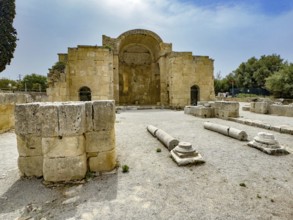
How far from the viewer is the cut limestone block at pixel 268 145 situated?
4.24 m

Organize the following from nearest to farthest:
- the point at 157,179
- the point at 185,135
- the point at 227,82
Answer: the point at 157,179 < the point at 185,135 < the point at 227,82

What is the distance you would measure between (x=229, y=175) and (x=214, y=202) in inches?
36.3

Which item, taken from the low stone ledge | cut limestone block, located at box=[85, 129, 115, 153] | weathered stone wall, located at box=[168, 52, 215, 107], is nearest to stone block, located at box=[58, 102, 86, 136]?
cut limestone block, located at box=[85, 129, 115, 153]

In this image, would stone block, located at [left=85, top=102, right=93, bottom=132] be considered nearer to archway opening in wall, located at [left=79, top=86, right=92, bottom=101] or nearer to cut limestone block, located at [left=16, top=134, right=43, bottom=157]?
cut limestone block, located at [left=16, top=134, right=43, bottom=157]

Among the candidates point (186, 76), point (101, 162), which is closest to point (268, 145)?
point (101, 162)

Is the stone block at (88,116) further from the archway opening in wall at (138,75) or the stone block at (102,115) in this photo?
the archway opening in wall at (138,75)

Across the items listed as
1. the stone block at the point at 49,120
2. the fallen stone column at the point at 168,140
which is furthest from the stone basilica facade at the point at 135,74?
the stone block at the point at 49,120

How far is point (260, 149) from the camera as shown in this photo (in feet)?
14.6

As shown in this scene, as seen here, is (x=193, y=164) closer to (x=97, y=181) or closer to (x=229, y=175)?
(x=229, y=175)

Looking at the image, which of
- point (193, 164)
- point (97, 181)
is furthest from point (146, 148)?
point (97, 181)

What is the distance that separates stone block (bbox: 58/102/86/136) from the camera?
3.27 meters

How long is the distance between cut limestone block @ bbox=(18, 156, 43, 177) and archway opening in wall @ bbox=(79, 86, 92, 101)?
1151 centimetres

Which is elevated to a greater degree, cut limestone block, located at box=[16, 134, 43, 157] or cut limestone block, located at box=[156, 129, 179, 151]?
cut limestone block, located at box=[16, 134, 43, 157]

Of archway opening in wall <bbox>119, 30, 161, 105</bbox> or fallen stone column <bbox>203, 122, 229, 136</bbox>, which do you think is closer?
fallen stone column <bbox>203, 122, 229, 136</bbox>
